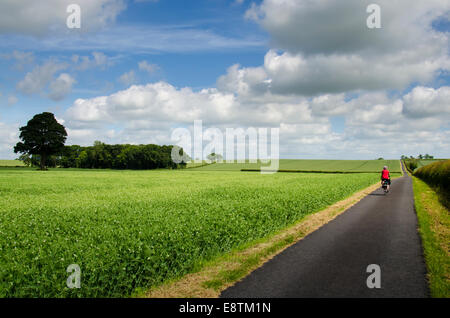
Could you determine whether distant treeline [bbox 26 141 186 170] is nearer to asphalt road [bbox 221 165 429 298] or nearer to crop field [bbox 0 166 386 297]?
crop field [bbox 0 166 386 297]

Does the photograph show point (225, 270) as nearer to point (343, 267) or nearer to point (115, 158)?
point (343, 267)

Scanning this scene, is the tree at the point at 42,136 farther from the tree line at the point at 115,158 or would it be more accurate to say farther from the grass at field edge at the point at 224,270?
the grass at field edge at the point at 224,270

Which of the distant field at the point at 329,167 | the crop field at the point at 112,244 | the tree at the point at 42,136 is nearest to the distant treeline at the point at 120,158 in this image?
the distant field at the point at 329,167

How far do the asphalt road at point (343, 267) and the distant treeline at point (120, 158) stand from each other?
4290 inches

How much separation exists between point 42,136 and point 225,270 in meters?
80.3

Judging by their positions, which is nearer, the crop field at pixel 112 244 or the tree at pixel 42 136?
the crop field at pixel 112 244

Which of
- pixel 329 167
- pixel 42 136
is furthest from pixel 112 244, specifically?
pixel 329 167

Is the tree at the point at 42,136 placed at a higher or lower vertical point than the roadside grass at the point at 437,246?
higher

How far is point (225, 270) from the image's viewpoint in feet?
27.6

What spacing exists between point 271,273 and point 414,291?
3253mm

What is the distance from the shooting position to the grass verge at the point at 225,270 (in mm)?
7137
